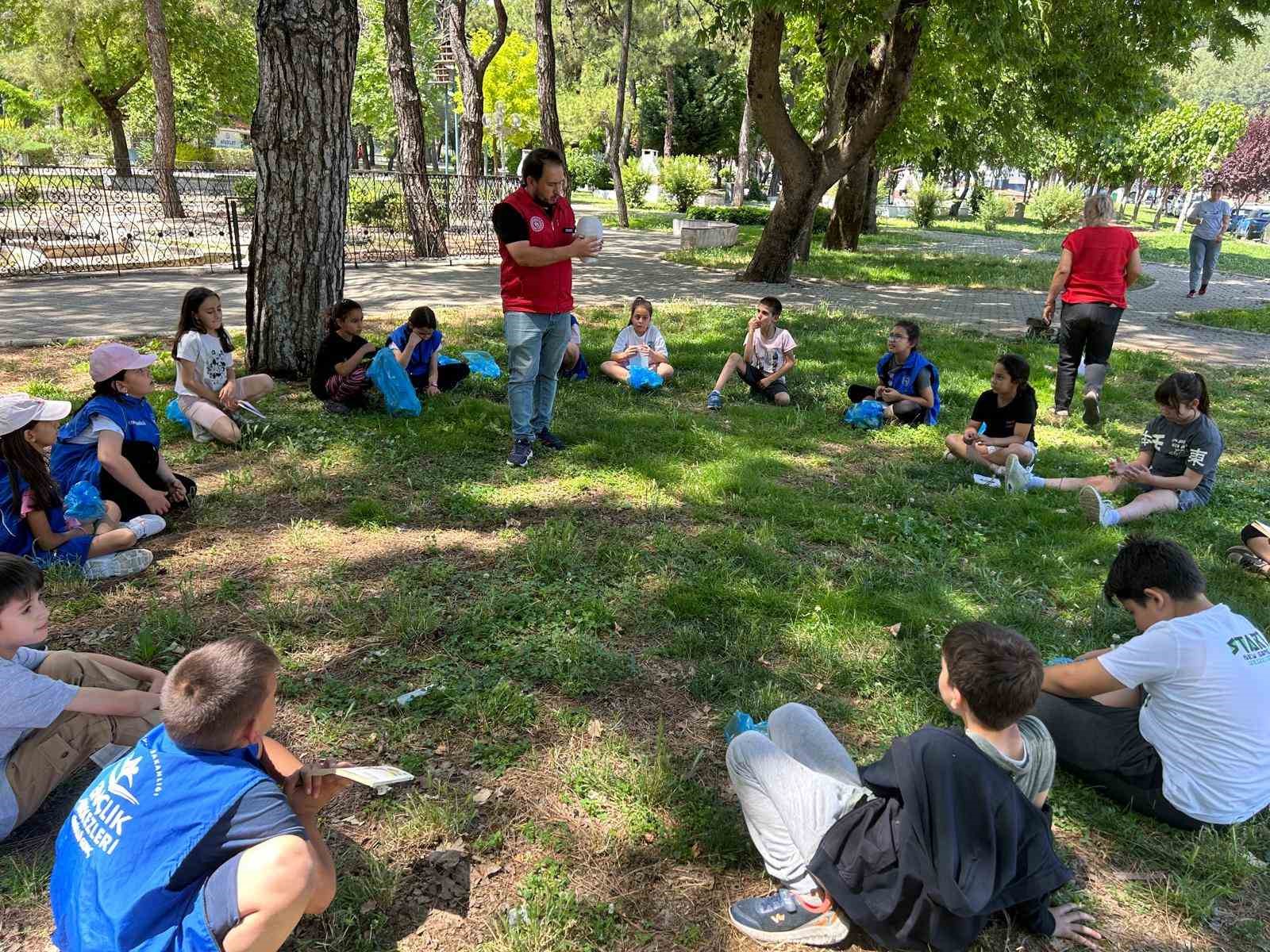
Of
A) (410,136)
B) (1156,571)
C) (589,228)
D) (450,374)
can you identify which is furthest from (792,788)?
(410,136)

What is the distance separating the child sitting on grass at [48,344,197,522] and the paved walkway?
4.77 meters

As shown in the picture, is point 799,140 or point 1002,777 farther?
point 799,140

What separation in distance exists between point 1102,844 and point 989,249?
24771 millimetres

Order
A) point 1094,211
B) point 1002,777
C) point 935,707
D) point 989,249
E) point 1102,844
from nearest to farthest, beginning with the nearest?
1. point 1002,777
2. point 1102,844
3. point 935,707
4. point 1094,211
5. point 989,249

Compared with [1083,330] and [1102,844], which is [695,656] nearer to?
[1102,844]

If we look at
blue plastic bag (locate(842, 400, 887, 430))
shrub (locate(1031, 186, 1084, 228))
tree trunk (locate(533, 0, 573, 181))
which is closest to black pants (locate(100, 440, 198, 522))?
blue plastic bag (locate(842, 400, 887, 430))

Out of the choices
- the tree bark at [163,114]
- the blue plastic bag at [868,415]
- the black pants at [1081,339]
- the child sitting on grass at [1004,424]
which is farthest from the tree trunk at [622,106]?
the child sitting on grass at [1004,424]

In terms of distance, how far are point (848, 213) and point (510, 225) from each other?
56.1 feet

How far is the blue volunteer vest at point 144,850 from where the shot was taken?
5.75ft

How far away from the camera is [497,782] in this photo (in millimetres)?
2805

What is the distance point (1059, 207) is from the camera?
122 ft

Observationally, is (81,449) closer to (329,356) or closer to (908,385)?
(329,356)

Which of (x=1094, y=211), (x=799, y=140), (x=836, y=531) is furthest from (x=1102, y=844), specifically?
(x=799, y=140)

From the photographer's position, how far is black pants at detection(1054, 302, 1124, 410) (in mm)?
7133
